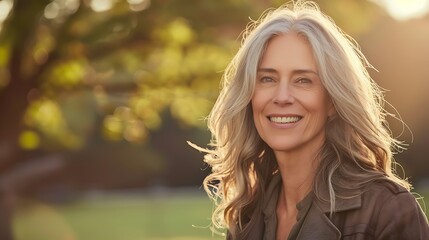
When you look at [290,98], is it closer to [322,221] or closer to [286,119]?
[286,119]

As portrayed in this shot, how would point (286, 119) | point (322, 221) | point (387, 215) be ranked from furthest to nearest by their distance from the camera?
point (286, 119)
point (322, 221)
point (387, 215)

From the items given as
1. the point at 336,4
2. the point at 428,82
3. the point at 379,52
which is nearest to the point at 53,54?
the point at 336,4

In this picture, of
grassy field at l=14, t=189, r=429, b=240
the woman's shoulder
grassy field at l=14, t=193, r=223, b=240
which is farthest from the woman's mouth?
grassy field at l=14, t=193, r=223, b=240

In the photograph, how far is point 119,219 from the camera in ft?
111

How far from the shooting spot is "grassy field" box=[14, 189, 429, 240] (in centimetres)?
2611

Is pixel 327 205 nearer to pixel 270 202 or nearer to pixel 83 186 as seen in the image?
pixel 270 202

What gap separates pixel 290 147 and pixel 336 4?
1269 centimetres

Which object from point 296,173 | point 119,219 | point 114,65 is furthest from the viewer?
point 119,219

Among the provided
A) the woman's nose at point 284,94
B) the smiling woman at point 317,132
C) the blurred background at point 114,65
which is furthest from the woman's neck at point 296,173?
the blurred background at point 114,65

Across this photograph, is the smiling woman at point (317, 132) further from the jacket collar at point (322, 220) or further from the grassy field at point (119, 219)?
the grassy field at point (119, 219)

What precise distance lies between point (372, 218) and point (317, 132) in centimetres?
50

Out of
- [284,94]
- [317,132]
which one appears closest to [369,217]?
[317,132]

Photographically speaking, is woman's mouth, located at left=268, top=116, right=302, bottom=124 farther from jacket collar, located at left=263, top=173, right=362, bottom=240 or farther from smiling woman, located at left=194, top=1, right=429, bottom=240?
jacket collar, located at left=263, top=173, right=362, bottom=240

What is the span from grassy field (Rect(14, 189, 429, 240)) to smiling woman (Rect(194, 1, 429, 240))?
1280 cm
